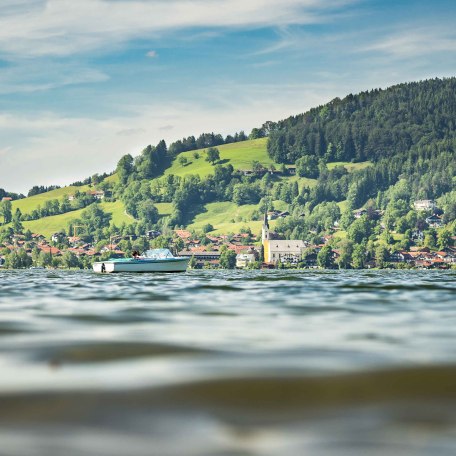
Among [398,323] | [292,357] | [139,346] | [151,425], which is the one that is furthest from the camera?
[398,323]

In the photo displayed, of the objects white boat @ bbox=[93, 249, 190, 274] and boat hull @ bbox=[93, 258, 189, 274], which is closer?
boat hull @ bbox=[93, 258, 189, 274]

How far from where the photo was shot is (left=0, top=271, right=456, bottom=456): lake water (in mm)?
7215

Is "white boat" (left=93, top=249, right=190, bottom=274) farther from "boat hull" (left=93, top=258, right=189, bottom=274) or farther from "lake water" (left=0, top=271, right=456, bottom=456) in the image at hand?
"lake water" (left=0, top=271, right=456, bottom=456)

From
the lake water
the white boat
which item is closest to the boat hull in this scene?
the white boat

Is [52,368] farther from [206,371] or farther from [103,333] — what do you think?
[103,333]

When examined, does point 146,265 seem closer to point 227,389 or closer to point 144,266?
point 144,266

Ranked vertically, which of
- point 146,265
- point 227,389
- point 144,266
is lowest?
point 144,266

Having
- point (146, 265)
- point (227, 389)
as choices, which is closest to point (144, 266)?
point (146, 265)

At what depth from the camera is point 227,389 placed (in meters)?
9.59

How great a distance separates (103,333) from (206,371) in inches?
229

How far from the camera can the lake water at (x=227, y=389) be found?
7.21 meters

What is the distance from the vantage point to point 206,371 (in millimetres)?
10922

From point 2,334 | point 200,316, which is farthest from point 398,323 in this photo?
point 2,334

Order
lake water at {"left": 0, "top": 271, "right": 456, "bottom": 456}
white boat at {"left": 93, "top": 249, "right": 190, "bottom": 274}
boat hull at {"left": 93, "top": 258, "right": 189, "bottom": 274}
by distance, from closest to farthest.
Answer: lake water at {"left": 0, "top": 271, "right": 456, "bottom": 456}
boat hull at {"left": 93, "top": 258, "right": 189, "bottom": 274}
white boat at {"left": 93, "top": 249, "right": 190, "bottom": 274}
